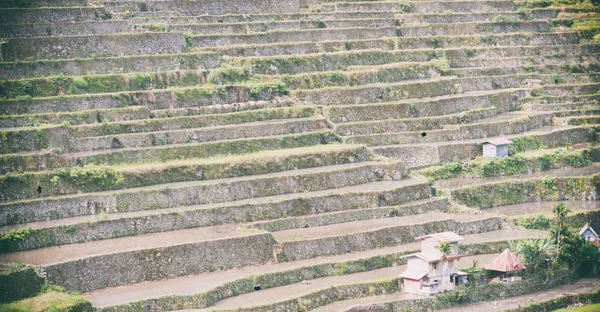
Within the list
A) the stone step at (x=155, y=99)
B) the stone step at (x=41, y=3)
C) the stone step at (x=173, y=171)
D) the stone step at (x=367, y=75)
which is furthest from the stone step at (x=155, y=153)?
the stone step at (x=41, y=3)

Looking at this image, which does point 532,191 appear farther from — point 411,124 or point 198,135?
point 198,135

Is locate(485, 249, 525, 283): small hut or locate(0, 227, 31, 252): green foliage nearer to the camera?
locate(0, 227, 31, 252): green foliage

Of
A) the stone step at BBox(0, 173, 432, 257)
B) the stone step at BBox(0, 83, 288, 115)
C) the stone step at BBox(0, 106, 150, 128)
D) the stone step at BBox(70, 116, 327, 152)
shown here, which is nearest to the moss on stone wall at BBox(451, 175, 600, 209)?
the stone step at BBox(0, 173, 432, 257)

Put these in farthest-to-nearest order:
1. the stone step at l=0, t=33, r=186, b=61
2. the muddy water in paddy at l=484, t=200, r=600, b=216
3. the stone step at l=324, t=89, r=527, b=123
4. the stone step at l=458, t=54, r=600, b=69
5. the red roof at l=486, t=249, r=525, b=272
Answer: the stone step at l=458, t=54, r=600, b=69, the stone step at l=324, t=89, r=527, b=123, the muddy water in paddy at l=484, t=200, r=600, b=216, the stone step at l=0, t=33, r=186, b=61, the red roof at l=486, t=249, r=525, b=272

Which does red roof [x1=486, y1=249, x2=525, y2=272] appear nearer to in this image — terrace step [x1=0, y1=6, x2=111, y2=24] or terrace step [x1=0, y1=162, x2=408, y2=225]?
terrace step [x1=0, y1=162, x2=408, y2=225]

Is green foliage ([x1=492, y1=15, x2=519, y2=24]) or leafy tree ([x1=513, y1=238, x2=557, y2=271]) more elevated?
green foliage ([x1=492, y1=15, x2=519, y2=24])

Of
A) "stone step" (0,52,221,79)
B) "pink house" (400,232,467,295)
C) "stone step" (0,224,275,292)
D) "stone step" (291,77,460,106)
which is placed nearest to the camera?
"stone step" (0,224,275,292)

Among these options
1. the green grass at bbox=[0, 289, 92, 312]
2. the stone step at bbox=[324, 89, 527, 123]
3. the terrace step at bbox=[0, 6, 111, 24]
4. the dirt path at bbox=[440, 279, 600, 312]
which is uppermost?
the terrace step at bbox=[0, 6, 111, 24]

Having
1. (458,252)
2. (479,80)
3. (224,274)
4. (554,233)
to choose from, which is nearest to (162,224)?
(224,274)
